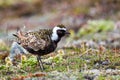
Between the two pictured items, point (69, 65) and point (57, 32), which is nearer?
point (57, 32)

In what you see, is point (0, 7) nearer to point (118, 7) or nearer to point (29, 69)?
point (118, 7)

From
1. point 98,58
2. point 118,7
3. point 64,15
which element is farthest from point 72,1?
point 98,58

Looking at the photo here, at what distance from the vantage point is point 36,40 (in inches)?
452

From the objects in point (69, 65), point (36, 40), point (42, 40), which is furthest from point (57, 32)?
point (69, 65)

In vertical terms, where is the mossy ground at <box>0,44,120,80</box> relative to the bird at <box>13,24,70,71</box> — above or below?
below

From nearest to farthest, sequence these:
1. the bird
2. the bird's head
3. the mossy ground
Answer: the mossy ground, the bird, the bird's head

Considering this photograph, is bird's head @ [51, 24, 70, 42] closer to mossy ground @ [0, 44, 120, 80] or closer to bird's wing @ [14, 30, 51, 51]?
bird's wing @ [14, 30, 51, 51]

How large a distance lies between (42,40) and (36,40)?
0.18m

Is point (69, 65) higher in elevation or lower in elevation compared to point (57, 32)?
lower

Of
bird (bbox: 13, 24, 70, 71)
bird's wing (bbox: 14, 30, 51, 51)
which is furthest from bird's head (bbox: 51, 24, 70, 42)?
bird's wing (bbox: 14, 30, 51, 51)

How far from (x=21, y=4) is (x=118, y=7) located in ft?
28.6

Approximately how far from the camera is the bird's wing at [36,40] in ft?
37.1

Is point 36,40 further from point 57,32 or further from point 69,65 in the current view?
point 69,65

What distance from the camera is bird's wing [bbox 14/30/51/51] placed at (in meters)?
11.3
